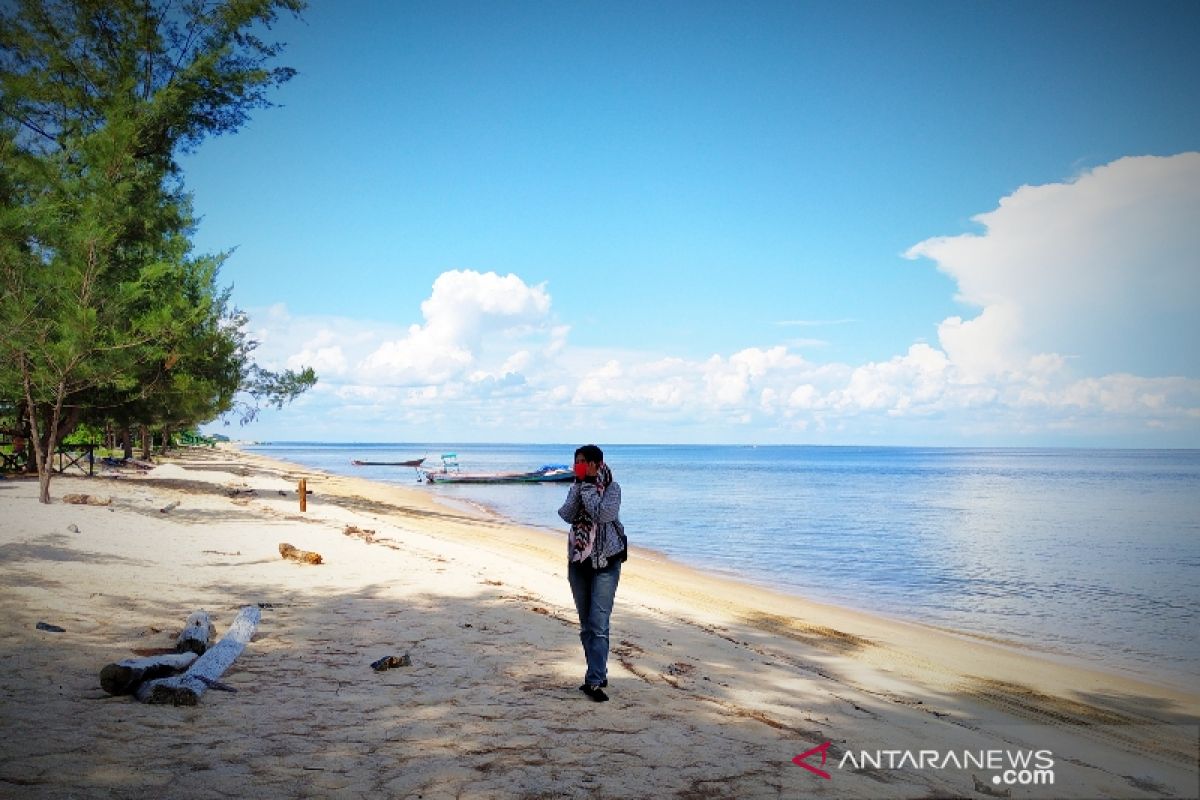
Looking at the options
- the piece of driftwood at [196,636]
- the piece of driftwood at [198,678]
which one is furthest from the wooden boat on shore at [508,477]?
the piece of driftwood at [198,678]

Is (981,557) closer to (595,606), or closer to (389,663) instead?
(595,606)

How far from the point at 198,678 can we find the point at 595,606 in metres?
3.21

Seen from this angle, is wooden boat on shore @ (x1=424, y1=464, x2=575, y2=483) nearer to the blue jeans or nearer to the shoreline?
the shoreline

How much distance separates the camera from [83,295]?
1531 cm

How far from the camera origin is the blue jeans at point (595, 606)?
5.84 m

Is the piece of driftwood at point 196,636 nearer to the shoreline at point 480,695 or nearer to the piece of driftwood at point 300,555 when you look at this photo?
the shoreline at point 480,695

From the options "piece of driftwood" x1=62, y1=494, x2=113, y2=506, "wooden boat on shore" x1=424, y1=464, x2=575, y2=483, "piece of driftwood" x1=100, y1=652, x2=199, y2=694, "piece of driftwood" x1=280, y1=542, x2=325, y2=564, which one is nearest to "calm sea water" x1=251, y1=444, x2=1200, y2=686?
"wooden boat on shore" x1=424, y1=464, x2=575, y2=483

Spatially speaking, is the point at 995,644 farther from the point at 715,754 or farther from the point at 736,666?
the point at 715,754

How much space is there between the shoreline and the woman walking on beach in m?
0.44

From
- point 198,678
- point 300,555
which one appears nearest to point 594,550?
point 198,678

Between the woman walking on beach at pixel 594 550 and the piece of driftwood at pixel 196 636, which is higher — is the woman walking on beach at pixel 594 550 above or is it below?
above

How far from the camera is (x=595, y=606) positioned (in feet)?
19.2

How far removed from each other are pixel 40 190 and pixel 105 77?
3402mm

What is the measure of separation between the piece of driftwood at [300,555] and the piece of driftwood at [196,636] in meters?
5.08
